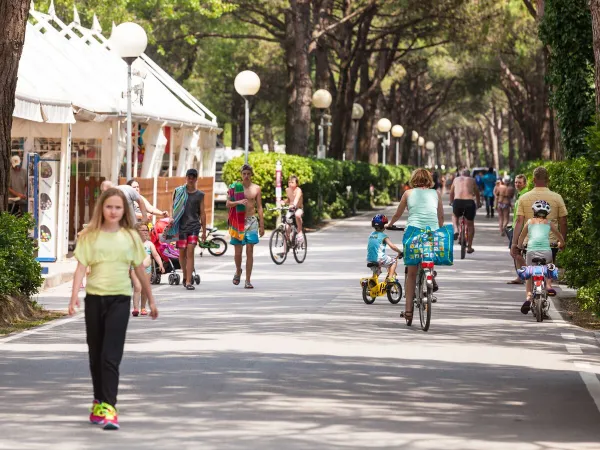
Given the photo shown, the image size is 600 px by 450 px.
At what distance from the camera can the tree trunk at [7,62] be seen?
54.4 ft

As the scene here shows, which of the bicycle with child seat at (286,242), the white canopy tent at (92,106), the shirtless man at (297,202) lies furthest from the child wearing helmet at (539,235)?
the shirtless man at (297,202)

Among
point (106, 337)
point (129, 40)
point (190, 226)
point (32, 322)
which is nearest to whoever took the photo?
point (106, 337)

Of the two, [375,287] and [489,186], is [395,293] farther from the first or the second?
[489,186]

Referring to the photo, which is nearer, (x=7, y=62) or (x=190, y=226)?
(x=7, y=62)

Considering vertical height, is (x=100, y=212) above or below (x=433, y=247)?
above

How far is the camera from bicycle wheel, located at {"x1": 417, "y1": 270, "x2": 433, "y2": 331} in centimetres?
1481

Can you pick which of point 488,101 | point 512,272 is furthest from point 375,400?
point 488,101

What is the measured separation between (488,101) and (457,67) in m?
26.5

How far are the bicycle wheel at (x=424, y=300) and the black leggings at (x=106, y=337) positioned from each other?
604 cm

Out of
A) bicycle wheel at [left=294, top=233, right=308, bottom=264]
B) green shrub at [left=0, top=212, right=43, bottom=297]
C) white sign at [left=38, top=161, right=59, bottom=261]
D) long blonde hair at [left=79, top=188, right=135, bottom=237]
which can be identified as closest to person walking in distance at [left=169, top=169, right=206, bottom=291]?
green shrub at [left=0, top=212, right=43, bottom=297]

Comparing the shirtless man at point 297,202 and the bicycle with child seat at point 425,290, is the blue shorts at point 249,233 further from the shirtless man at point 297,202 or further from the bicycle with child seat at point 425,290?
the bicycle with child seat at point 425,290

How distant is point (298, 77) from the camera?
42.2 m

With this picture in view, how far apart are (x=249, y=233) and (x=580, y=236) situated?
15.9ft

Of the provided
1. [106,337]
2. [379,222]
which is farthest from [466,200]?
[106,337]
